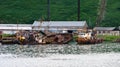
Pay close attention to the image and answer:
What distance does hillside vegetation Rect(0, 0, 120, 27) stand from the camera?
14525 centimetres

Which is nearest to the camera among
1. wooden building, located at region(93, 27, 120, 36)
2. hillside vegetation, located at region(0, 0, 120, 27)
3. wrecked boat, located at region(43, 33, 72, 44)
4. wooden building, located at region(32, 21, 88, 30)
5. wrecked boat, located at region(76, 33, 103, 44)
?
wrecked boat, located at region(76, 33, 103, 44)

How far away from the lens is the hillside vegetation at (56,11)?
477ft

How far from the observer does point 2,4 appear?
538 ft

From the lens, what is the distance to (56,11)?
505 feet

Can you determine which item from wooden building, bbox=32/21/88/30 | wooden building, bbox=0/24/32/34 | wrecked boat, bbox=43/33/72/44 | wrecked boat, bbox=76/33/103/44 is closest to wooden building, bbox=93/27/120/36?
wooden building, bbox=32/21/88/30

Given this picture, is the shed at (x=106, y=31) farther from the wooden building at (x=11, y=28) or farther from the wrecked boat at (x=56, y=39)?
the wrecked boat at (x=56, y=39)

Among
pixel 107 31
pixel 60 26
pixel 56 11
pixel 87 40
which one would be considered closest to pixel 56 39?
pixel 87 40

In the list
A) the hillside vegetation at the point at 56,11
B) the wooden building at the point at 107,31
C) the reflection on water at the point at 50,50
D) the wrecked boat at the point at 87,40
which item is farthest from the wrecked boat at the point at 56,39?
the hillside vegetation at the point at 56,11

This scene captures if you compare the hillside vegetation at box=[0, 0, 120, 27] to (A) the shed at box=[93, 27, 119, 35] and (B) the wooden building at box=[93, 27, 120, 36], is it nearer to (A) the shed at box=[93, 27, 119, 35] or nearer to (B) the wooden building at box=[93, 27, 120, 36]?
(A) the shed at box=[93, 27, 119, 35]

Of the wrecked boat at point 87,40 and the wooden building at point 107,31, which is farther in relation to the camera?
the wooden building at point 107,31

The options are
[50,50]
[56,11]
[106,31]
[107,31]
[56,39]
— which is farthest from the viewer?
[56,11]

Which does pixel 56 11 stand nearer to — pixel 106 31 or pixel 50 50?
pixel 106 31

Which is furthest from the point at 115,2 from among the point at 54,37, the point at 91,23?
the point at 54,37

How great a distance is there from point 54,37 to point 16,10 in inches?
2282
